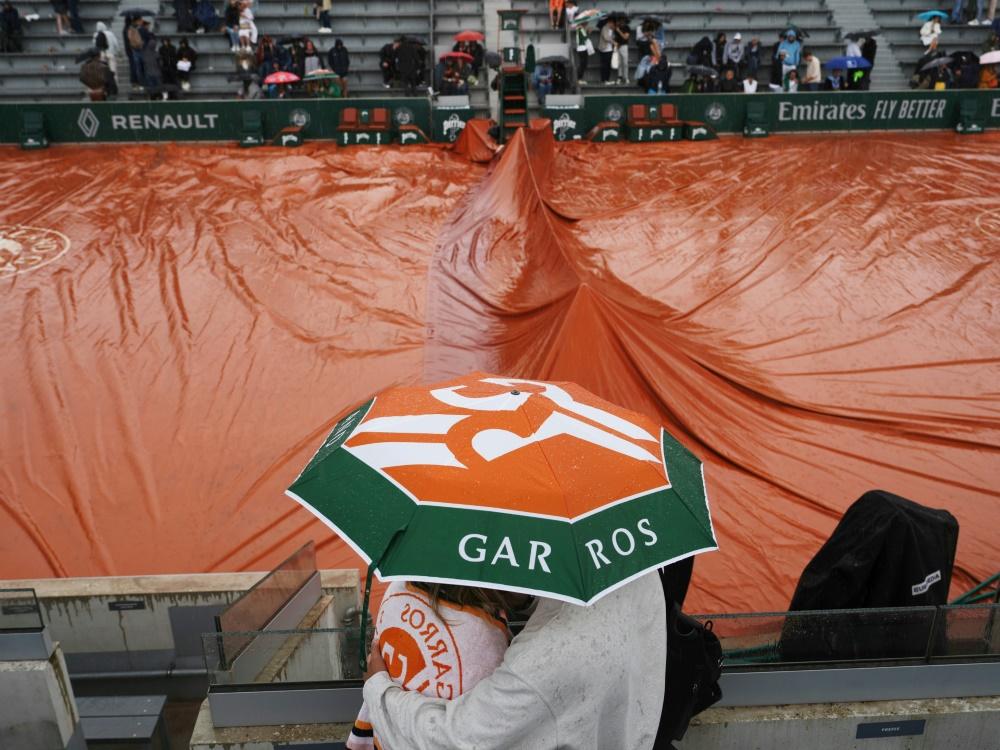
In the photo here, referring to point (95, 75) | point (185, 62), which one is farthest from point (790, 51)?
point (95, 75)

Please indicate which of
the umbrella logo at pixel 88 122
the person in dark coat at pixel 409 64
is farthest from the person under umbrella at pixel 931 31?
the umbrella logo at pixel 88 122

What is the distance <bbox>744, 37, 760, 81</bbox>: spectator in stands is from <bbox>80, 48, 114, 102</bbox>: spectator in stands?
12.9m

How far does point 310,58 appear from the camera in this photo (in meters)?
16.3

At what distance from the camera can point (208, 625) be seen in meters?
3.79

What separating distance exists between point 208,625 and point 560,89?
575 inches

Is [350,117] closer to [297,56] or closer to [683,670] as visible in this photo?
[297,56]

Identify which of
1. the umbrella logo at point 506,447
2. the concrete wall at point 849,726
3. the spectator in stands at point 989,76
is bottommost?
the concrete wall at point 849,726

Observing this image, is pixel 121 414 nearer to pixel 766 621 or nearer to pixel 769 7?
pixel 766 621

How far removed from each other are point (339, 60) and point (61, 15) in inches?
256

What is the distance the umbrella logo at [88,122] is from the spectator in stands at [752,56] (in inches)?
497

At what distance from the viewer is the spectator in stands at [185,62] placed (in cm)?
1623

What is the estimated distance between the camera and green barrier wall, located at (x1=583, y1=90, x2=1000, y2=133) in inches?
536

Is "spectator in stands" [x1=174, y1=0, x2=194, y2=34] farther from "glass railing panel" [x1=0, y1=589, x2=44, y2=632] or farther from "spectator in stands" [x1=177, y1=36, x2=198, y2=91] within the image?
"glass railing panel" [x1=0, y1=589, x2=44, y2=632]

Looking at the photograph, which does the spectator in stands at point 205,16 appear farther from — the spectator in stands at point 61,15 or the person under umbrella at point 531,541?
the person under umbrella at point 531,541
